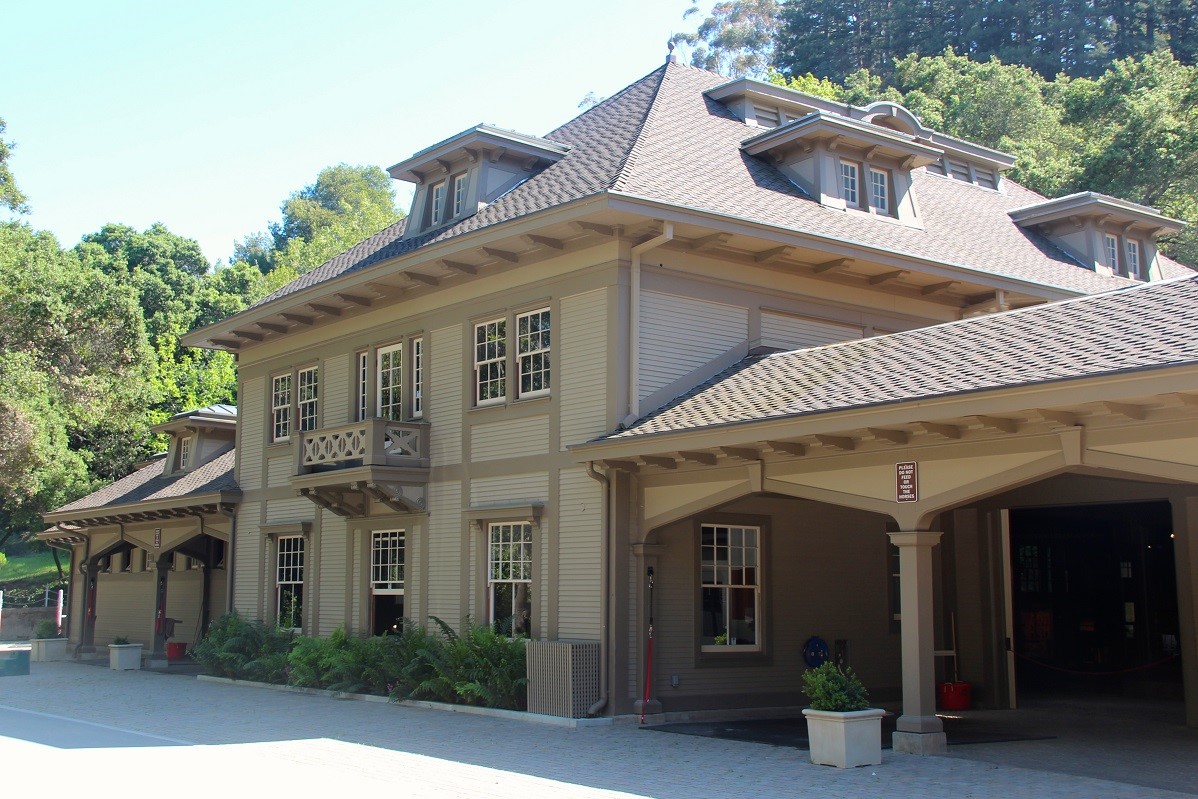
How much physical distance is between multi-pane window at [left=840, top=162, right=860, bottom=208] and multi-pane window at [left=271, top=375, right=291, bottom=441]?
463 inches

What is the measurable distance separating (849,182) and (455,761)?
490 inches

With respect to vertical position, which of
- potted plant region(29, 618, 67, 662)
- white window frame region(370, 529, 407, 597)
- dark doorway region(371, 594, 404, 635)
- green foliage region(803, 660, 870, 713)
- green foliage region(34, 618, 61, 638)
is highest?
white window frame region(370, 529, 407, 597)

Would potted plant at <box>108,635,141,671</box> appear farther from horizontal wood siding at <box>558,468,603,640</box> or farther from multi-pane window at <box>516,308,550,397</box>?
horizontal wood siding at <box>558,468,603,640</box>

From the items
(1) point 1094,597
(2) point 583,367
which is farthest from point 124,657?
(1) point 1094,597

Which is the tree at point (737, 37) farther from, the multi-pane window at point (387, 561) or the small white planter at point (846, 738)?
the small white planter at point (846, 738)

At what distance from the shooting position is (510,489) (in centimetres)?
1870

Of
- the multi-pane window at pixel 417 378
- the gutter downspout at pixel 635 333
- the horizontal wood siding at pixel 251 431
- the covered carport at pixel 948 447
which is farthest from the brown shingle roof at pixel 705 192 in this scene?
the covered carport at pixel 948 447

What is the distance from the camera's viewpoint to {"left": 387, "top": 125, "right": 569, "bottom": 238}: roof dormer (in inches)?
808

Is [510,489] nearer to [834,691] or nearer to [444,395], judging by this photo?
[444,395]

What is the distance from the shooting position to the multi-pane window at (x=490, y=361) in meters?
19.3

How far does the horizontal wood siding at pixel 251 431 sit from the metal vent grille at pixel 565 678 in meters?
11.1

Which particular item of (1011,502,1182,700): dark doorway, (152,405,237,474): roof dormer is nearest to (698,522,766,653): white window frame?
(1011,502,1182,700): dark doorway

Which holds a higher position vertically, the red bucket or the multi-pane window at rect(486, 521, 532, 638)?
the multi-pane window at rect(486, 521, 532, 638)

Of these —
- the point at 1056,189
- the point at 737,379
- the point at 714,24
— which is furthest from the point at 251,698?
the point at 714,24
